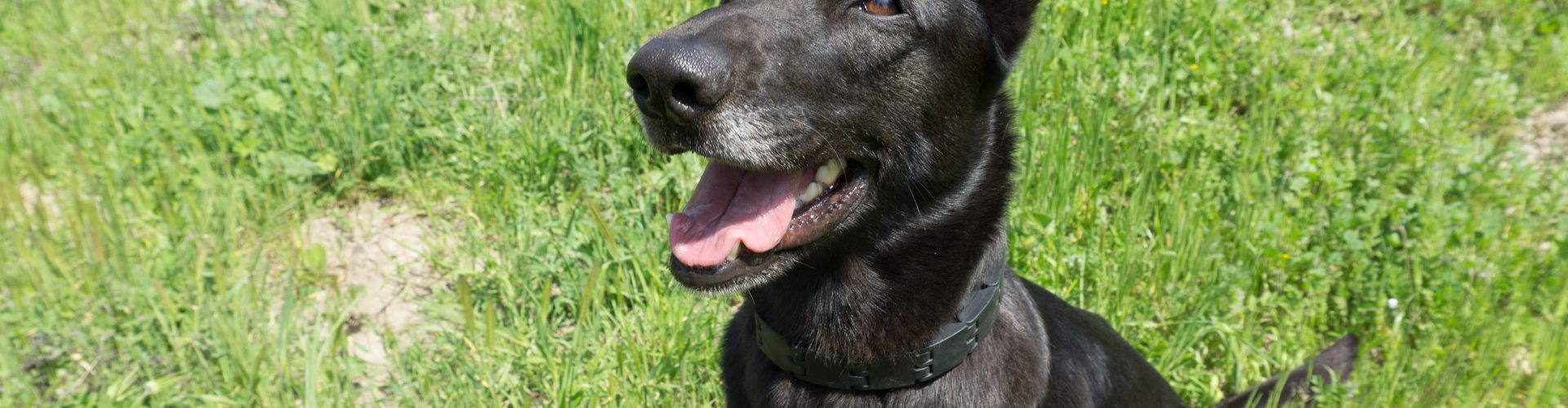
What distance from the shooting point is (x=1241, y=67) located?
420 cm

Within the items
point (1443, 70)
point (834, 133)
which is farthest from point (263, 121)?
point (1443, 70)

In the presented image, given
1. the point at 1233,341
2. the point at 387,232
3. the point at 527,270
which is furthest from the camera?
the point at 387,232

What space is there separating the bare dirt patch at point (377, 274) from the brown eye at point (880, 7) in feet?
6.33

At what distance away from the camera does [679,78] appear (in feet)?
5.57

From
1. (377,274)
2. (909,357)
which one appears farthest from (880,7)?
(377,274)

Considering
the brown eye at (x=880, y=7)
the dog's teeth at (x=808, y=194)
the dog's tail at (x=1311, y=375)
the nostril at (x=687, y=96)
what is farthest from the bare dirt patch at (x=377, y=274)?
the dog's tail at (x=1311, y=375)

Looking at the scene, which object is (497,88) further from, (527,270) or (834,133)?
(834,133)

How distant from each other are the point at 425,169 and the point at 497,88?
0.47 meters

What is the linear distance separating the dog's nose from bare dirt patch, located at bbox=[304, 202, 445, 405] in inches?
69.9

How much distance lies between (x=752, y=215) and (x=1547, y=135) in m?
4.06

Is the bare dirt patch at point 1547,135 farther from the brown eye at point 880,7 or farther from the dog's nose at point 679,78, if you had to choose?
the dog's nose at point 679,78

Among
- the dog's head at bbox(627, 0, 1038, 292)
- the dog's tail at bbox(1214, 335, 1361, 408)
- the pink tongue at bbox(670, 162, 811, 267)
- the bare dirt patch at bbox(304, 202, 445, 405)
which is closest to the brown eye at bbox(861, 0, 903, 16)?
the dog's head at bbox(627, 0, 1038, 292)

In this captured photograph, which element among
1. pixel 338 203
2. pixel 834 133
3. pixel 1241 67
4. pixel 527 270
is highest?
pixel 834 133

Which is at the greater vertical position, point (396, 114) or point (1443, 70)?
point (1443, 70)
